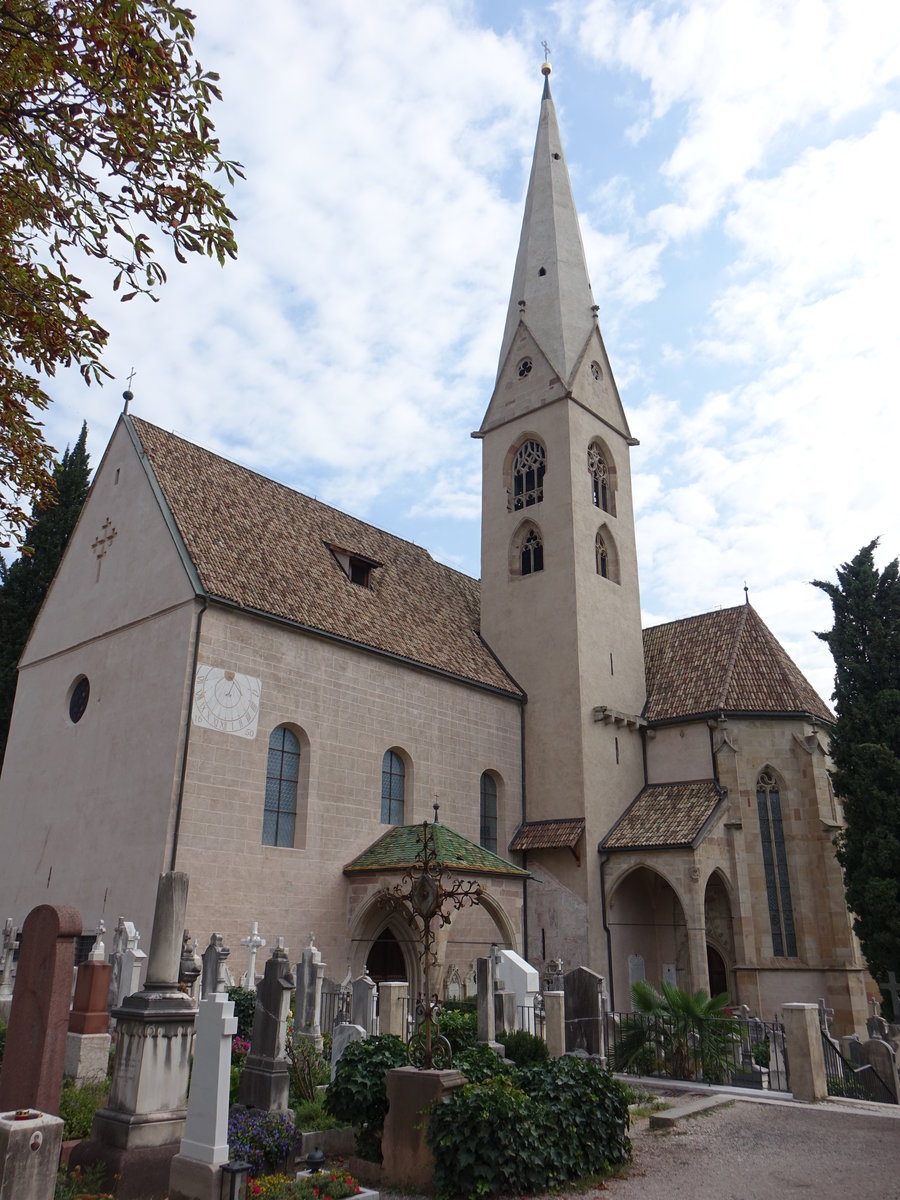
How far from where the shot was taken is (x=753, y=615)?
96.8ft

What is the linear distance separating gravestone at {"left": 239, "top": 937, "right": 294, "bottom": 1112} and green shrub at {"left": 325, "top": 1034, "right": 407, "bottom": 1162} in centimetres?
60

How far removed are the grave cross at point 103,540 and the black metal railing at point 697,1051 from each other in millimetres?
15505

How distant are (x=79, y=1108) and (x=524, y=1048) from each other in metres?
5.70

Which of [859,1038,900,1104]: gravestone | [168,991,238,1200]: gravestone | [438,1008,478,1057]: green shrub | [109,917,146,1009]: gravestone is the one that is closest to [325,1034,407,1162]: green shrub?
[168,991,238,1200]: gravestone

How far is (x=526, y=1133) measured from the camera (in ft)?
27.9

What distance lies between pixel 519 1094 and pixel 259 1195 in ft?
8.96

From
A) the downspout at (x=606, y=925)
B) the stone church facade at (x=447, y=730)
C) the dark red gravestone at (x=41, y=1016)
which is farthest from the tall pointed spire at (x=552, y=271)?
the dark red gravestone at (x=41, y=1016)

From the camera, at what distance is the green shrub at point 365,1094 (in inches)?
370

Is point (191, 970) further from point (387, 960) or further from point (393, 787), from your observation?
point (393, 787)

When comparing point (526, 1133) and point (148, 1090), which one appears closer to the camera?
point (148, 1090)

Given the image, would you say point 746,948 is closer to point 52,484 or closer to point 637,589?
point 637,589

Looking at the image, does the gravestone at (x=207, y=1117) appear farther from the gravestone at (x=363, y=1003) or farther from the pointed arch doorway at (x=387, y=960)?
the pointed arch doorway at (x=387, y=960)

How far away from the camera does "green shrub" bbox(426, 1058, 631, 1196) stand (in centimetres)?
813

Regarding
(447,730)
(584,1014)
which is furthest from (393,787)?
(584,1014)
